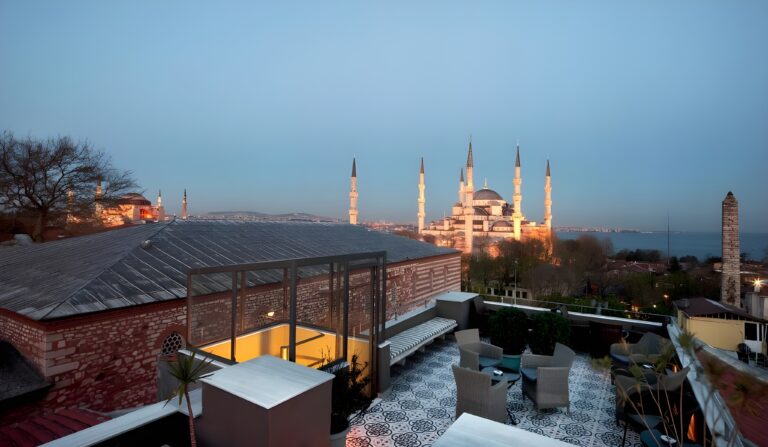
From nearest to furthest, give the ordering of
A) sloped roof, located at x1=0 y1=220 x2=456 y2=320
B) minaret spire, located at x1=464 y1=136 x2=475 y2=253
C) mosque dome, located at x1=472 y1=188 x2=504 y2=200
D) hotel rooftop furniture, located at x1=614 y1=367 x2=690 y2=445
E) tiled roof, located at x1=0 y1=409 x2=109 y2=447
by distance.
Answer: tiled roof, located at x1=0 y1=409 x2=109 y2=447 < hotel rooftop furniture, located at x1=614 y1=367 x2=690 y2=445 < sloped roof, located at x1=0 y1=220 x2=456 y2=320 < minaret spire, located at x1=464 y1=136 x2=475 y2=253 < mosque dome, located at x1=472 y1=188 x2=504 y2=200

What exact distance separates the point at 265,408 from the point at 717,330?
8.63m

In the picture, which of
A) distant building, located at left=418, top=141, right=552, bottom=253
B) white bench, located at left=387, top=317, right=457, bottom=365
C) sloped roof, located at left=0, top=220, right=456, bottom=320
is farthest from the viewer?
distant building, located at left=418, top=141, right=552, bottom=253

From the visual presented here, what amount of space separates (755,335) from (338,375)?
331 inches

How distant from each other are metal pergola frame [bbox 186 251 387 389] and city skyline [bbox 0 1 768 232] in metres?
22.0

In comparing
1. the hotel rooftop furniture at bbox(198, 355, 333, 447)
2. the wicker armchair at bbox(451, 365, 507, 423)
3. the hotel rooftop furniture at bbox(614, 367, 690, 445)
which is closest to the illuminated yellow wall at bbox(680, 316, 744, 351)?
the hotel rooftop furniture at bbox(614, 367, 690, 445)

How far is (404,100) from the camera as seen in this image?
6259 centimetres

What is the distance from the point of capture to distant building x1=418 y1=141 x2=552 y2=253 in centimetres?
4172

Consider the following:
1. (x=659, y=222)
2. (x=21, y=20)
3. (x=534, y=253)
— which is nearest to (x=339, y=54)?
(x=21, y=20)

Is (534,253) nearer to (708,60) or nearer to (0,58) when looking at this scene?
(708,60)

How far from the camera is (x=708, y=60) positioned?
138 ft

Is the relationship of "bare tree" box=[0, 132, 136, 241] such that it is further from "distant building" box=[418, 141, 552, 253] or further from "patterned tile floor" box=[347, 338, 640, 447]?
"distant building" box=[418, 141, 552, 253]

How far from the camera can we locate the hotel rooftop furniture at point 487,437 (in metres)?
1.90

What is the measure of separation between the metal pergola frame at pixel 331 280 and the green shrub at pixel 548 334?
3447 millimetres

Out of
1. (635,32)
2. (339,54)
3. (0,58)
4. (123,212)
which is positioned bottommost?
(123,212)
